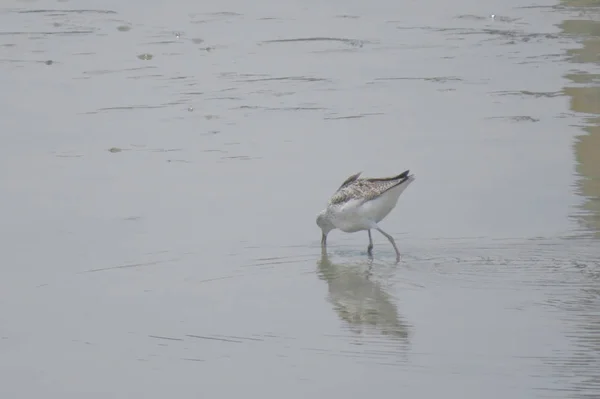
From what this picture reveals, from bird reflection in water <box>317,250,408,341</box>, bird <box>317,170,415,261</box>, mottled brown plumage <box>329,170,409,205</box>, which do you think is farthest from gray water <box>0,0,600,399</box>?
mottled brown plumage <box>329,170,409,205</box>

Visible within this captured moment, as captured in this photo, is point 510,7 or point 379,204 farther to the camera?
point 510,7

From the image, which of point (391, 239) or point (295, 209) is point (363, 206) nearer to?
point (391, 239)

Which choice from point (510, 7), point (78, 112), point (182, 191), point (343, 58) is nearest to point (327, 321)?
point (182, 191)

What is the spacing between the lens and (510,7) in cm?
2053

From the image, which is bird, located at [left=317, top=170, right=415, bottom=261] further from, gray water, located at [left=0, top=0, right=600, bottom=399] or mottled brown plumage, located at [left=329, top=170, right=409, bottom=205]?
gray water, located at [left=0, top=0, right=600, bottom=399]

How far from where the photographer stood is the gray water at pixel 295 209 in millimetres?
7680

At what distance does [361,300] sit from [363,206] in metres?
1.43

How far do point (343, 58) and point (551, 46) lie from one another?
280 centimetres

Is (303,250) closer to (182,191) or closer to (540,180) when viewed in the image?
(182,191)

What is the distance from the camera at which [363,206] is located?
10367 mm

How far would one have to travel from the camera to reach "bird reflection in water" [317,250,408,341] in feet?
27.5

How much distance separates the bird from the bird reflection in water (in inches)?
11.8

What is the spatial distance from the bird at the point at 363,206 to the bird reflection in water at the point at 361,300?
30 centimetres

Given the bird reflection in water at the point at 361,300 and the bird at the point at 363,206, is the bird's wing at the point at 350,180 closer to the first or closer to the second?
the bird at the point at 363,206
